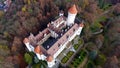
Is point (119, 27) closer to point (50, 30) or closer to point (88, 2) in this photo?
point (88, 2)

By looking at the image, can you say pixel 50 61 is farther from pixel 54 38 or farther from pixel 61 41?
pixel 54 38

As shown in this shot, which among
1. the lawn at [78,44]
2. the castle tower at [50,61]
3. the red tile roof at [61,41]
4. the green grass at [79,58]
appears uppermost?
the red tile roof at [61,41]

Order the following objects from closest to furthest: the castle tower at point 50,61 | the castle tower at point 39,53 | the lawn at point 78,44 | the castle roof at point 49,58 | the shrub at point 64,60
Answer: the castle roof at point 49,58, the castle tower at point 50,61, the castle tower at point 39,53, the shrub at point 64,60, the lawn at point 78,44

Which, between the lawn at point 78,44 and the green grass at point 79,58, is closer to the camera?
the green grass at point 79,58

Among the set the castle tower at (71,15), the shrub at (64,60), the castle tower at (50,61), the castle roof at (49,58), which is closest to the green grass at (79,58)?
the shrub at (64,60)

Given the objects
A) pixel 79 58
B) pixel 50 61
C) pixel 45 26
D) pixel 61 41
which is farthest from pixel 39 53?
pixel 45 26

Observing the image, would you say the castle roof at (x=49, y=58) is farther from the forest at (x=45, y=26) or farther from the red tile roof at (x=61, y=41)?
the forest at (x=45, y=26)
